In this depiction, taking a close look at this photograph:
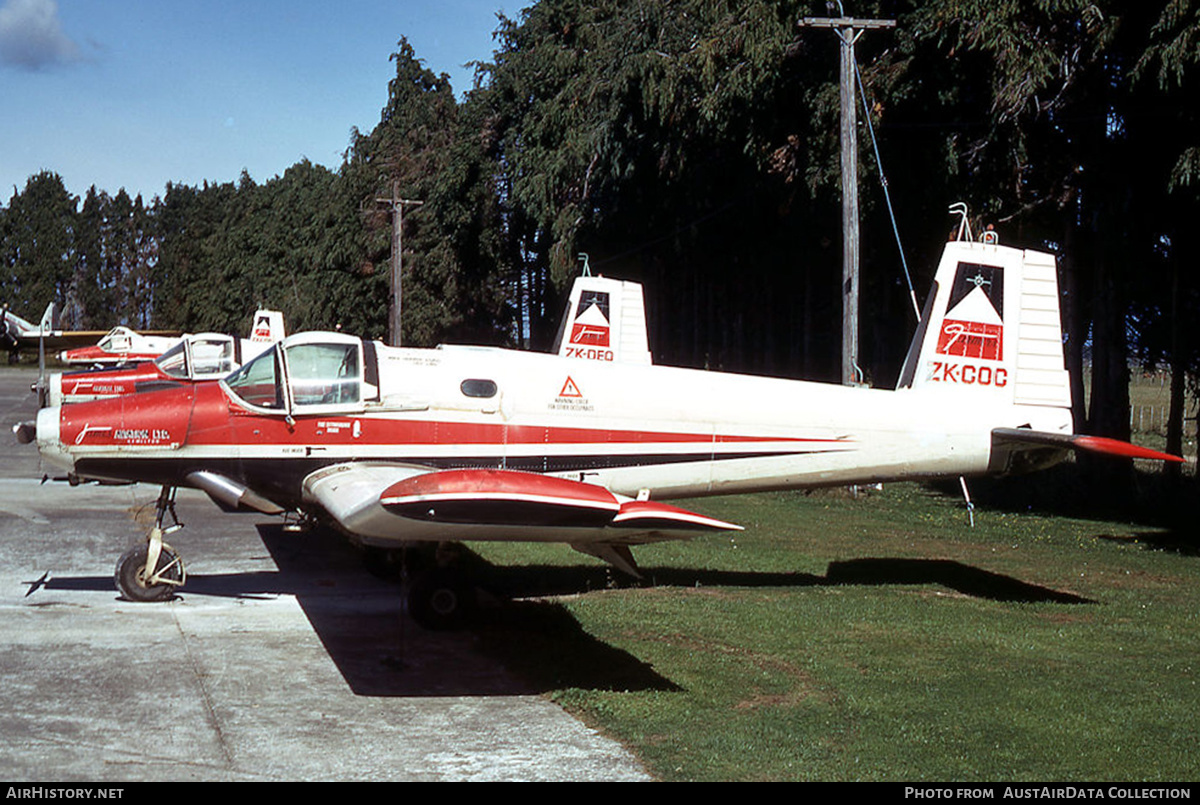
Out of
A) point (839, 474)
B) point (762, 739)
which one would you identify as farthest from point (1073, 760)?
point (839, 474)

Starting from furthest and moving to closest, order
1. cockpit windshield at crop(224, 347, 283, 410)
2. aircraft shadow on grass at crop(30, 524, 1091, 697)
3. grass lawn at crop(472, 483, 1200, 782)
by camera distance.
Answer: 1. cockpit windshield at crop(224, 347, 283, 410)
2. aircraft shadow on grass at crop(30, 524, 1091, 697)
3. grass lawn at crop(472, 483, 1200, 782)

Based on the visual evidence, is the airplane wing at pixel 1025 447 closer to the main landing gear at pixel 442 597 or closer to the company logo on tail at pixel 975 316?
the company logo on tail at pixel 975 316

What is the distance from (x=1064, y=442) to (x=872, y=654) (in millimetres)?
3320

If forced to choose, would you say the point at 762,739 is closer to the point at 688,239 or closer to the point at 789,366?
the point at 688,239

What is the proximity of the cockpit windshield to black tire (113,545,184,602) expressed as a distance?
5.63 ft

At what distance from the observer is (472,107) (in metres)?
52.4

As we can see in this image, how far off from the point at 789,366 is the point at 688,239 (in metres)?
10.3

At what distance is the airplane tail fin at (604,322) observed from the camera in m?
22.2

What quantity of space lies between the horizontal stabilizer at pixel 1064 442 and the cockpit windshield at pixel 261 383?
709 cm

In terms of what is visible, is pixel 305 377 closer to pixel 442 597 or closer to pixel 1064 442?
pixel 442 597

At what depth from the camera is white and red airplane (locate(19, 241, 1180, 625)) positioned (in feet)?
35.1

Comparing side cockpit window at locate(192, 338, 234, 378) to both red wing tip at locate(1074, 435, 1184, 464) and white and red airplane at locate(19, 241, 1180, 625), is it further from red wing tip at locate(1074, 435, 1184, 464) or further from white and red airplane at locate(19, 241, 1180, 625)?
red wing tip at locate(1074, 435, 1184, 464)

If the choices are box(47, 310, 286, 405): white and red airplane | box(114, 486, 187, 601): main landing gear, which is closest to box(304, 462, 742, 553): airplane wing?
box(114, 486, 187, 601): main landing gear

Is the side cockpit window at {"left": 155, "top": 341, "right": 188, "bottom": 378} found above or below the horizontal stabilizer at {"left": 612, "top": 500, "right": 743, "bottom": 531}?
above
